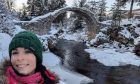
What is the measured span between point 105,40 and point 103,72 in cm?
2356

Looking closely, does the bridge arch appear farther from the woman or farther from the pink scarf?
the pink scarf

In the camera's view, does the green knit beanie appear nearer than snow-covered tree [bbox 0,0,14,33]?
Yes

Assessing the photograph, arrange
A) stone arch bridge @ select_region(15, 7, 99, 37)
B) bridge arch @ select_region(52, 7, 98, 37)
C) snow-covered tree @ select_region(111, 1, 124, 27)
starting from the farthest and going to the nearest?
bridge arch @ select_region(52, 7, 98, 37) < snow-covered tree @ select_region(111, 1, 124, 27) < stone arch bridge @ select_region(15, 7, 99, 37)

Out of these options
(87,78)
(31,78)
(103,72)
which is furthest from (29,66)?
(103,72)

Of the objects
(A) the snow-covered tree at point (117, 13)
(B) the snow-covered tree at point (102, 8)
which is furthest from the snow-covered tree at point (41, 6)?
(A) the snow-covered tree at point (117, 13)

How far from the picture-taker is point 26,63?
9.02 feet

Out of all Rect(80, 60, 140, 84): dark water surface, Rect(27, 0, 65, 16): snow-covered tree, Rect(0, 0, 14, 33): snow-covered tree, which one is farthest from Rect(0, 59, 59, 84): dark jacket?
Rect(27, 0, 65, 16): snow-covered tree

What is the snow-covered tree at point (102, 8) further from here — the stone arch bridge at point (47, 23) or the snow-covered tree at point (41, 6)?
the stone arch bridge at point (47, 23)

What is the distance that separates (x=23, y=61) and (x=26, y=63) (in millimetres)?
37

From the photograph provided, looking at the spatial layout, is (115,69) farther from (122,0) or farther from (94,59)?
(122,0)

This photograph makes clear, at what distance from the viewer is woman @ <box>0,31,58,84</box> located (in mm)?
2660

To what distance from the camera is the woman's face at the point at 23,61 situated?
107 inches

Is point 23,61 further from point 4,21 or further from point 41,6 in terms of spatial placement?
point 41,6

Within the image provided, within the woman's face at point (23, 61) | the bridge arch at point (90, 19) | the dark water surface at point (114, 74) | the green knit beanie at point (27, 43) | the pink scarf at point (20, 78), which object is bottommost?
the dark water surface at point (114, 74)
